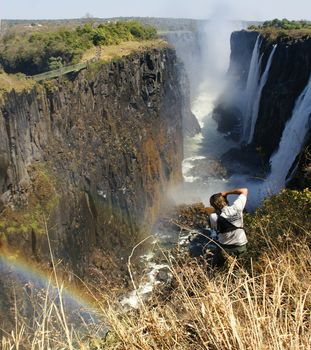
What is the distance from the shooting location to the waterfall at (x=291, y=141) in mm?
27597

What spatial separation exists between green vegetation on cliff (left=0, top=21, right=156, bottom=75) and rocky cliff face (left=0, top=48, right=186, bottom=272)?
390 cm

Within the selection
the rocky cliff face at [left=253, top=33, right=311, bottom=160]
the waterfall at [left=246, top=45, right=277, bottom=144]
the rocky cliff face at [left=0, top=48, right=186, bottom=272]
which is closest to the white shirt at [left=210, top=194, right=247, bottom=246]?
the rocky cliff face at [left=0, top=48, right=186, bottom=272]

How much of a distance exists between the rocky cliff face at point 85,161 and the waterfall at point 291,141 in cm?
852

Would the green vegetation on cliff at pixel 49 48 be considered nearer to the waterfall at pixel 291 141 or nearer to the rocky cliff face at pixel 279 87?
the rocky cliff face at pixel 279 87

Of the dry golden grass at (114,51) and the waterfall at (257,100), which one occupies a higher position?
the dry golden grass at (114,51)

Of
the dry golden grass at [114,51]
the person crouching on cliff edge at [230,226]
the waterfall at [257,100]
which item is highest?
the person crouching on cliff edge at [230,226]

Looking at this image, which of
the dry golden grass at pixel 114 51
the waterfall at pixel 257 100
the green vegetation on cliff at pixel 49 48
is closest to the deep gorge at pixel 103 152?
A: the dry golden grass at pixel 114 51

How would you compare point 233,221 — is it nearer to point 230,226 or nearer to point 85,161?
A: point 230,226

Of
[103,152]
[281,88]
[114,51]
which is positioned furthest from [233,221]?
[281,88]

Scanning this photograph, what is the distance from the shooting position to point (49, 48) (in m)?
34.0

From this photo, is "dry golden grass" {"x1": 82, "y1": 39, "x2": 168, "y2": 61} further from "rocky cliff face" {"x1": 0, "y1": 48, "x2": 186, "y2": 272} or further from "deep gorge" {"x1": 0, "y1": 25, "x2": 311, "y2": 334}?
"rocky cliff face" {"x1": 0, "y1": 48, "x2": 186, "y2": 272}

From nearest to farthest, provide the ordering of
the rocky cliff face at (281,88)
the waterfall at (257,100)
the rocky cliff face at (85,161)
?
the rocky cliff face at (85,161) → the rocky cliff face at (281,88) → the waterfall at (257,100)

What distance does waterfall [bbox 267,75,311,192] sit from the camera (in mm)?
27597

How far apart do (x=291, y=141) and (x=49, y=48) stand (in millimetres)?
18767
